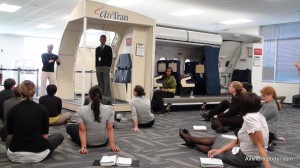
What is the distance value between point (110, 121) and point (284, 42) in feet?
33.3

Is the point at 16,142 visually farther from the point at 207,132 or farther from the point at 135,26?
the point at 135,26

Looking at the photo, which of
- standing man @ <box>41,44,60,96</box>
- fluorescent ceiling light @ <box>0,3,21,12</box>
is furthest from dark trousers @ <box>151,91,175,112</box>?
fluorescent ceiling light @ <box>0,3,21,12</box>

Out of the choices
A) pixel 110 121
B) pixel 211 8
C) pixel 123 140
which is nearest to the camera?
pixel 110 121

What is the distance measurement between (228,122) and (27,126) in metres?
3.46

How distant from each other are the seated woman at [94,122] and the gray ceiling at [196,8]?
618 cm

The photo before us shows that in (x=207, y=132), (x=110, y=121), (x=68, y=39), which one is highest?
(x=68, y=39)

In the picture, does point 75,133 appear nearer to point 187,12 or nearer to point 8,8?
point 187,12

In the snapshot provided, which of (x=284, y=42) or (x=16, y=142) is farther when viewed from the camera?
(x=284, y=42)

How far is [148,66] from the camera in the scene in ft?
25.6

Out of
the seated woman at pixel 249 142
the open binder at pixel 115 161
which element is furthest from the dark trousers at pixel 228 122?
the open binder at pixel 115 161

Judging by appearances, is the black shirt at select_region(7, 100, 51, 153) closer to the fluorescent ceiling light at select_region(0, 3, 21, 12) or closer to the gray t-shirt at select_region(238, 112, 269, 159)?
the gray t-shirt at select_region(238, 112, 269, 159)

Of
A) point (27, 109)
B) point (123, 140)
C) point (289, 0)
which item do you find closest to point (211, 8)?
point (289, 0)

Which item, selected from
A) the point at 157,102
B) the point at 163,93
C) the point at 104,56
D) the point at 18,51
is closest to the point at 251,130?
the point at 157,102

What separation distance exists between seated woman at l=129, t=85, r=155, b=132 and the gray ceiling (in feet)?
15.5
